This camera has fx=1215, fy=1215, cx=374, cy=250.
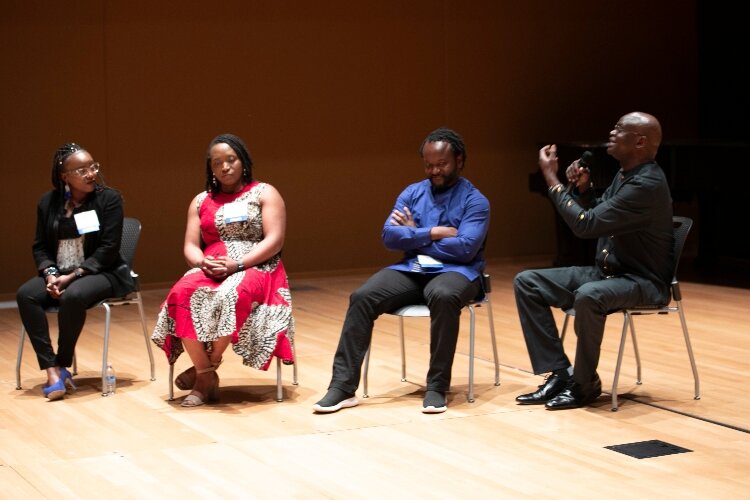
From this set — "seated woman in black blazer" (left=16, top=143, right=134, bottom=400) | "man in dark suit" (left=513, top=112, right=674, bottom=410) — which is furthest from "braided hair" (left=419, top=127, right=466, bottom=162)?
"seated woman in black blazer" (left=16, top=143, right=134, bottom=400)

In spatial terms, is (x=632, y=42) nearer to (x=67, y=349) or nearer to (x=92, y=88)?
(x=92, y=88)

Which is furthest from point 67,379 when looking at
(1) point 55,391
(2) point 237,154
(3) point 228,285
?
(2) point 237,154

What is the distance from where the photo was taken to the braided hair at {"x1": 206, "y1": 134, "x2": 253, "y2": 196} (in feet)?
17.8

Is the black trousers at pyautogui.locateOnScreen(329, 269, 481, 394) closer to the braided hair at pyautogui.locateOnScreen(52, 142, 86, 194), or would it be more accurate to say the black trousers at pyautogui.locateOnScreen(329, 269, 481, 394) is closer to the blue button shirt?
the blue button shirt

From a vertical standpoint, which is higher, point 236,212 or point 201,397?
point 236,212

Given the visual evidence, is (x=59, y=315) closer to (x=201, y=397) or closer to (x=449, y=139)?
(x=201, y=397)

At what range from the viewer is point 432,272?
5289 millimetres

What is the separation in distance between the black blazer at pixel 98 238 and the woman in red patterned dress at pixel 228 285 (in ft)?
1.21

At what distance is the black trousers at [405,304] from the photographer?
16.7 ft

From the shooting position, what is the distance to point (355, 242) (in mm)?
9734

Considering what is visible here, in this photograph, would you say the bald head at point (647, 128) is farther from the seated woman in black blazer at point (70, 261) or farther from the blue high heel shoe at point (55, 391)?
the blue high heel shoe at point (55, 391)

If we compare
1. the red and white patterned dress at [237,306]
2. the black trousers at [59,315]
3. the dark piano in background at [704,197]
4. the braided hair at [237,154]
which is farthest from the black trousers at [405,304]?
the dark piano in background at [704,197]

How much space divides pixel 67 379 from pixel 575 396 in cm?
228

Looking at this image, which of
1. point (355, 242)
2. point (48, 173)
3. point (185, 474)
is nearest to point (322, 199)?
point (355, 242)
